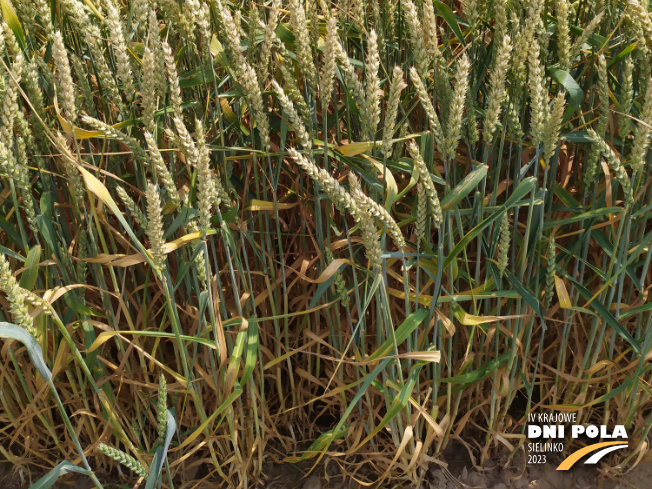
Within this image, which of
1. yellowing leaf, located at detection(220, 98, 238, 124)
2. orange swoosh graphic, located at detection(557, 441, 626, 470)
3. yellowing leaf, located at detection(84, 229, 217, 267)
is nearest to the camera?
yellowing leaf, located at detection(84, 229, 217, 267)

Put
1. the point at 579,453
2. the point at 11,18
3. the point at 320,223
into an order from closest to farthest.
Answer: the point at 11,18 → the point at 320,223 → the point at 579,453

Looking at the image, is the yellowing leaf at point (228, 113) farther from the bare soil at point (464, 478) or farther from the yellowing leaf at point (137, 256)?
the bare soil at point (464, 478)

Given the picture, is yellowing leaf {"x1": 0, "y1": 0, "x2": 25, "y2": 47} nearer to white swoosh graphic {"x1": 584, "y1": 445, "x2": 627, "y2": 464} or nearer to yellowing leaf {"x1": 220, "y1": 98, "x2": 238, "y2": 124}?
yellowing leaf {"x1": 220, "y1": 98, "x2": 238, "y2": 124}

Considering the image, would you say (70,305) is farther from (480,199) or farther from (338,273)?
(480,199)

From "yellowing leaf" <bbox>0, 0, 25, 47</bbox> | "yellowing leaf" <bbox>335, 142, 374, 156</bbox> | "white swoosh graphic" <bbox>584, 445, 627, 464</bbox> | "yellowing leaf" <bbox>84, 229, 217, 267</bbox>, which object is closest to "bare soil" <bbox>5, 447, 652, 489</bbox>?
"white swoosh graphic" <bbox>584, 445, 627, 464</bbox>

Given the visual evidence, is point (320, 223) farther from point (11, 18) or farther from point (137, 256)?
point (11, 18)

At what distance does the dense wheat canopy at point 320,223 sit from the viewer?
3.14ft

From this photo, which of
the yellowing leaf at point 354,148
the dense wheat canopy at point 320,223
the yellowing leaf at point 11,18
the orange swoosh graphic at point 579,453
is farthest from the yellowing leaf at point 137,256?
the orange swoosh graphic at point 579,453

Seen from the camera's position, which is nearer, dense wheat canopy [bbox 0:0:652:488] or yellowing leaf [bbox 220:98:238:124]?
dense wheat canopy [bbox 0:0:652:488]

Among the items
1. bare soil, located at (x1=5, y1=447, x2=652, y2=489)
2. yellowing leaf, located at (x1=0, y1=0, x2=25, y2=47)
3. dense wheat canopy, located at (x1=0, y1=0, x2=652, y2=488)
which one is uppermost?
→ yellowing leaf, located at (x1=0, y1=0, x2=25, y2=47)

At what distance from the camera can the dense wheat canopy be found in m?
0.96

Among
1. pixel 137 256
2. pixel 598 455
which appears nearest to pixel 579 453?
pixel 598 455

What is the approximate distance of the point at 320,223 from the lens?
3.88 ft

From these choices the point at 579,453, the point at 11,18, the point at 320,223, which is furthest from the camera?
the point at 579,453
